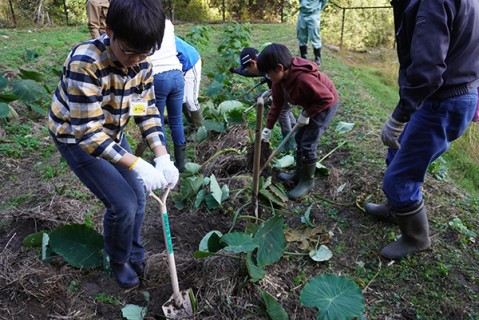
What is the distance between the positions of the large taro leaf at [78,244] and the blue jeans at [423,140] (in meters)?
1.54

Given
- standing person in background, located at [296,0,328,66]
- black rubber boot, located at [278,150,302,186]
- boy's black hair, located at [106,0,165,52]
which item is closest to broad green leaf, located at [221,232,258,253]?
boy's black hair, located at [106,0,165,52]

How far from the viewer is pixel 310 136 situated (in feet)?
8.79

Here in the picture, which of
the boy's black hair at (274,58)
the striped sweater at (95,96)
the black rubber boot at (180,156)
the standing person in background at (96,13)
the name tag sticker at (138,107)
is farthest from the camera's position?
the standing person in background at (96,13)

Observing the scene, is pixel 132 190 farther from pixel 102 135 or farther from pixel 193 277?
pixel 193 277

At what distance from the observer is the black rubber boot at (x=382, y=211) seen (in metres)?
2.43

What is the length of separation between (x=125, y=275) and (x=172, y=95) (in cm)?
142

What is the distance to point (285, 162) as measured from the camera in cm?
309

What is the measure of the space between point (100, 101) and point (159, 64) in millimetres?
1311

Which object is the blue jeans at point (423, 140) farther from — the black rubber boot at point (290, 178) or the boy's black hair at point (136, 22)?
the boy's black hair at point (136, 22)

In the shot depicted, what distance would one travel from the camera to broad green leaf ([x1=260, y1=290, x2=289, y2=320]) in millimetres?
1752

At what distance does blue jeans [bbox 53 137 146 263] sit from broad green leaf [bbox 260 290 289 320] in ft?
2.23

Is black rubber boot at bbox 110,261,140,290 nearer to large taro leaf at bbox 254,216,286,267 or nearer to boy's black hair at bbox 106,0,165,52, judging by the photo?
large taro leaf at bbox 254,216,286,267

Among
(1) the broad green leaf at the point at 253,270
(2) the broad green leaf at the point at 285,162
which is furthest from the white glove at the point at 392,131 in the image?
(2) the broad green leaf at the point at 285,162

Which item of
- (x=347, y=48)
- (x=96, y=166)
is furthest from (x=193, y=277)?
(x=347, y=48)
